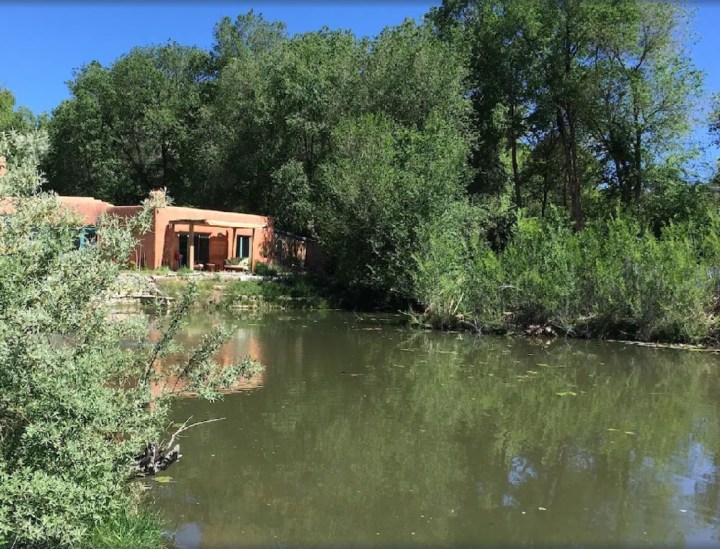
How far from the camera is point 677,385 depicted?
38.2 feet

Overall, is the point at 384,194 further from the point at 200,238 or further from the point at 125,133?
the point at 125,133

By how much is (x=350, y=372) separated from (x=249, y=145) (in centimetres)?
2812

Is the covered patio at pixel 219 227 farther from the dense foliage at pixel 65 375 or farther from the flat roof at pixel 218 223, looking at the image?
the dense foliage at pixel 65 375

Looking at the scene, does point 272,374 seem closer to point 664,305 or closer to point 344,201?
point 664,305

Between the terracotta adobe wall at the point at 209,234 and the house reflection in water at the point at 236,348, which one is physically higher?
the terracotta adobe wall at the point at 209,234

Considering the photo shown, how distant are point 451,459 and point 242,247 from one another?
1147 inches

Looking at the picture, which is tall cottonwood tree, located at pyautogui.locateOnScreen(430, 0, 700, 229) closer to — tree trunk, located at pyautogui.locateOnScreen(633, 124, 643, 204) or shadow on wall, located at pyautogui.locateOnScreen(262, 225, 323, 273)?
tree trunk, located at pyautogui.locateOnScreen(633, 124, 643, 204)

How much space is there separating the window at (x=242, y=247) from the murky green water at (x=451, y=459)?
22473mm

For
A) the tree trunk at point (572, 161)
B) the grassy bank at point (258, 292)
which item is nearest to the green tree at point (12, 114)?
the grassy bank at point (258, 292)

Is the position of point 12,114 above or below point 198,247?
above

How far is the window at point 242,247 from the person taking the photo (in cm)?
3469

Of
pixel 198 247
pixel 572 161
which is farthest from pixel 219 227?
pixel 572 161

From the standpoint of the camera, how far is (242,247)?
3497 centimetres

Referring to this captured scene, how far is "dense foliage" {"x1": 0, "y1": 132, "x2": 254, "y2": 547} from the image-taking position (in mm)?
3783
